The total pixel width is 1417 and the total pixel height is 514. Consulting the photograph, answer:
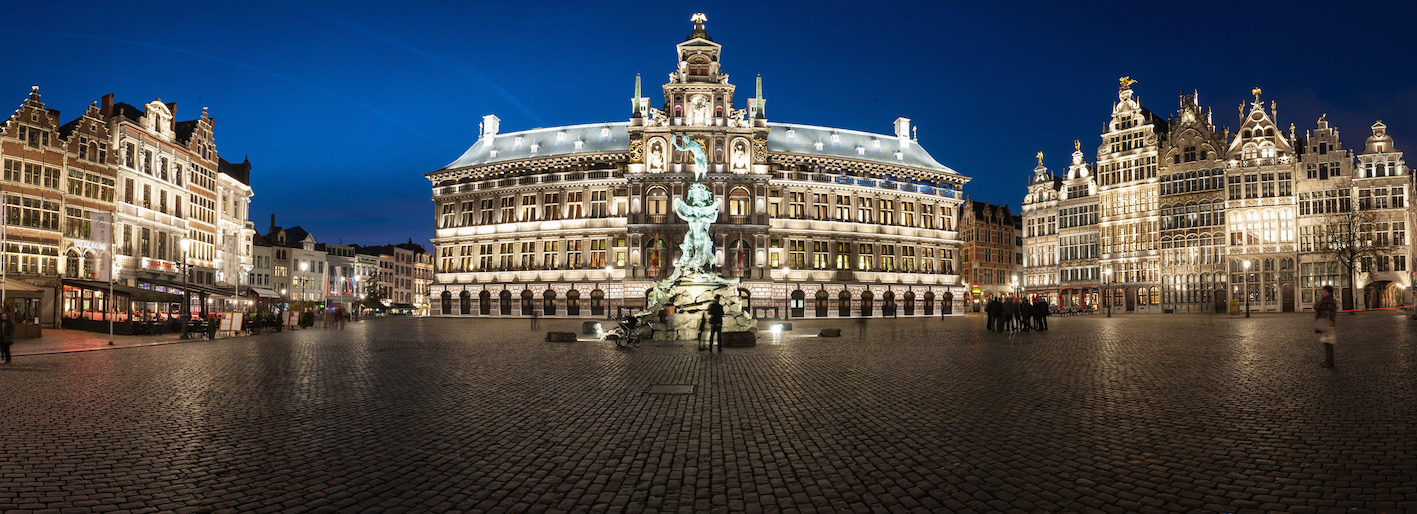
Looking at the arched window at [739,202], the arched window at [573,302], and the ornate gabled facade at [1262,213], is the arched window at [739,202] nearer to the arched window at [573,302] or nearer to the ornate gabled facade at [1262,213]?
the arched window at [573,302]

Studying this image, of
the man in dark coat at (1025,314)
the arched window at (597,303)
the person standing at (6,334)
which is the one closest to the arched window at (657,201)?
the arched window at (597,303)

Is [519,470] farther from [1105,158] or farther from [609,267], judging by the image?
[1105,158]

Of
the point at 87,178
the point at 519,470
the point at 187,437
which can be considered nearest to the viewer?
the point at 519,470

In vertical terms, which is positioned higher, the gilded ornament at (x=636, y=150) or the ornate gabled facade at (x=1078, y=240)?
the gilded ornament at (x=636, y=150)

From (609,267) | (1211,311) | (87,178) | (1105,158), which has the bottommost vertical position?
(1211,311)

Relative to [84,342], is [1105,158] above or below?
above

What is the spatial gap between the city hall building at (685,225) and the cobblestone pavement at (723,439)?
162 feet

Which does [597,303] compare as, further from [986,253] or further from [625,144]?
[986,253]

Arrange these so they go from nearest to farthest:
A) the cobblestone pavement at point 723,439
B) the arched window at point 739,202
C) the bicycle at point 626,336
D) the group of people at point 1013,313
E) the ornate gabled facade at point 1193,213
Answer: the cobblestone pavement at point 723,439, the bicycle at point 626,336, the group of people at point 1013,313, the arched window at point 739,202, the ornate gabled facade at point 1193,213

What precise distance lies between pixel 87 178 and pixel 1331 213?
295ft

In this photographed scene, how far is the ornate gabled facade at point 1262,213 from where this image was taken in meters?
68.4

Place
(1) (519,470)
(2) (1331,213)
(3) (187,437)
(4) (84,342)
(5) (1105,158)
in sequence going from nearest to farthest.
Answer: (1) (519,470) → (3) (187,437) → (4) (84,342) → (2) (1331,213) → (5) (1105,158)

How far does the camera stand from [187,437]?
8.74m

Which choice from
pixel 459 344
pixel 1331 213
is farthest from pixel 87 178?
pixel 1331 213
